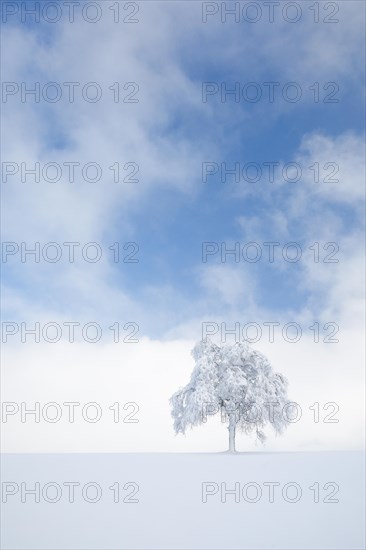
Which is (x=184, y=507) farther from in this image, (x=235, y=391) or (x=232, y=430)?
(x=232, y=430)

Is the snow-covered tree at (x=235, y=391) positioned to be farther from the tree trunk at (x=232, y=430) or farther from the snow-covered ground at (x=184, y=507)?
the snow-covered ground at (x=184, y=507)

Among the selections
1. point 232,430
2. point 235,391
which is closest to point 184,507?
point 235,391

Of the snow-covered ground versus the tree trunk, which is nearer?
the snow-covered ground

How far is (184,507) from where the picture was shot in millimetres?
12367

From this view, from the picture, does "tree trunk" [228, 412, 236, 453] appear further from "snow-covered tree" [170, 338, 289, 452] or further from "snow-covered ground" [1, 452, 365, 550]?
"snow-covered ground" [1, 452, 365, 550]

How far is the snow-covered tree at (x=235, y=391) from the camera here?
2736cm

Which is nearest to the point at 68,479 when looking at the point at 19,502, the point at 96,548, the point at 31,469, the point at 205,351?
the point at 19,502

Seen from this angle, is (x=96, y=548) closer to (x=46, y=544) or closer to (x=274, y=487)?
(x=46, y=544)

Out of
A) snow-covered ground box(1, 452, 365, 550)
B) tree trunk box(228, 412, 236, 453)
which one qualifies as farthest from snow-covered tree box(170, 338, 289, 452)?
snow-covered ground box(1, 452, 365, 550)

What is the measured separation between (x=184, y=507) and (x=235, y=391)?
1518cm

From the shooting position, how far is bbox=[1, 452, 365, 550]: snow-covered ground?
9852 mm

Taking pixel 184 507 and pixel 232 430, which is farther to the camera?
pixel 232 430

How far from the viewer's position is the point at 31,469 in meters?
18.8

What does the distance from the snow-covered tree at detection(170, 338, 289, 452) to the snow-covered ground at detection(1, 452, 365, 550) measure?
23.9 ft
